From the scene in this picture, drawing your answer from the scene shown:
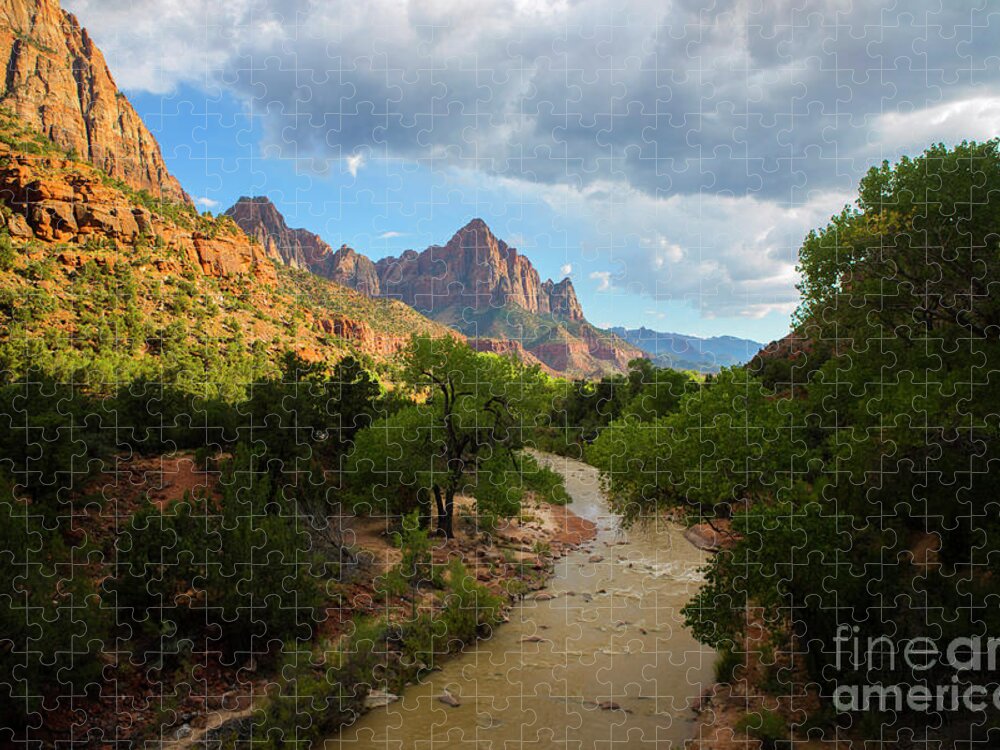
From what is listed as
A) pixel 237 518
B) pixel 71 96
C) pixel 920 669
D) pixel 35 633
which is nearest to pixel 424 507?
pixel 237 518

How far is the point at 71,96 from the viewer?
384ft

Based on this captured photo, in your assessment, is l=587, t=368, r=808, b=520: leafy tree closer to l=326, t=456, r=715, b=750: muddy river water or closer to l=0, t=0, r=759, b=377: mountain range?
l=326, t=456, r=715, b=750: muddy river water

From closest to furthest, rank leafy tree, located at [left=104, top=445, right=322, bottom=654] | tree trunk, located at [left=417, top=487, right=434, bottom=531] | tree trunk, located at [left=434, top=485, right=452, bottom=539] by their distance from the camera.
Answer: leafy tree, located at [left=104, top=445, right=322, bottom=654]
tree trunk, located at [left=434, top=485, right=452, bottom=539]
tree trunk, located at [left=417, top=487, right=434, bottom=531]

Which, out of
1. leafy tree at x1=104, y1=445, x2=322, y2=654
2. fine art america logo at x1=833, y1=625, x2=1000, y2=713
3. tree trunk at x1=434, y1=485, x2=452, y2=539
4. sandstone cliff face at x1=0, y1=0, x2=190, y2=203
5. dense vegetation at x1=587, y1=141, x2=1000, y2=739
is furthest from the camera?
sandstone cliff face at x1=0, y1=0, x2=190, y2=203

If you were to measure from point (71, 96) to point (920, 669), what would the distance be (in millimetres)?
157762

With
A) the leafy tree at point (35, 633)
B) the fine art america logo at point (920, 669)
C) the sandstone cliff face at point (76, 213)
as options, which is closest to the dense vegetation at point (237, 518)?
the leafy tree at point (35, 633)

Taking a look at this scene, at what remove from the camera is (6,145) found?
58.4 metres

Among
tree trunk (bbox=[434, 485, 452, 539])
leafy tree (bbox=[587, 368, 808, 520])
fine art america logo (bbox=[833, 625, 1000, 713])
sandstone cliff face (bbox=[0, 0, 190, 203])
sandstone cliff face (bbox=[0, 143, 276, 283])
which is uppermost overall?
sandstone cliff face (bbox=[0, 0, 190, 203])

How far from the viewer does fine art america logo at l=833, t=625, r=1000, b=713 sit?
6367mm

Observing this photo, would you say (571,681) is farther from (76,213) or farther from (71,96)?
(71,96)

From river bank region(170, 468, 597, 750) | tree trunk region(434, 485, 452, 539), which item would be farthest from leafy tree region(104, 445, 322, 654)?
tree trunk region(434, 485, 452, 539)

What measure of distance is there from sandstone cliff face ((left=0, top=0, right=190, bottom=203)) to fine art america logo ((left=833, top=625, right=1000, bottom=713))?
109 m

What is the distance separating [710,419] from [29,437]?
51.7ft

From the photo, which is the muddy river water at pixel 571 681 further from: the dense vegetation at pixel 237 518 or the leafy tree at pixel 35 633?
the leafy tree at pixel 35 633
